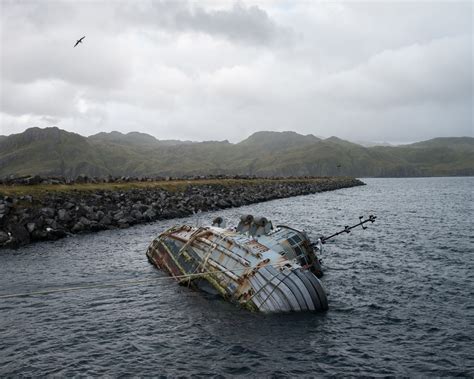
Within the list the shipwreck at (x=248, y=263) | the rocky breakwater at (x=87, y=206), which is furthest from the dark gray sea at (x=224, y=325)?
the rocky breakwater at (x=87, y=206)

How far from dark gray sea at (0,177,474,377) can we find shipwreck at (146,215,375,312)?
2.66 ft

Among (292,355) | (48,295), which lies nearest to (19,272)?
(48,295)

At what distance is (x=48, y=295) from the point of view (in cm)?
2495

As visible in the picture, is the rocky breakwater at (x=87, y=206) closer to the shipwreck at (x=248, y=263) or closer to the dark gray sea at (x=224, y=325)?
the dark gray sea at (x=224, y=325)

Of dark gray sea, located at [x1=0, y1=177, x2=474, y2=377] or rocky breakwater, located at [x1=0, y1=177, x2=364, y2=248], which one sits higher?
rocky breakwater, located at [x1=0, y1=177, x2=364, y2=248]

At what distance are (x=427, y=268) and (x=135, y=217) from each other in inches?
1544

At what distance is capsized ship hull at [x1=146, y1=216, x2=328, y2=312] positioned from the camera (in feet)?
68.4

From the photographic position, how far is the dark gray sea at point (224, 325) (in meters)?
16.0

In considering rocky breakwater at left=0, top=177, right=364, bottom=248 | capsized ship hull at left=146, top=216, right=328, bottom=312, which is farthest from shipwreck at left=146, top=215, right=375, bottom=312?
rocky breakwater at left=0, top=177, right=364, bottom=248

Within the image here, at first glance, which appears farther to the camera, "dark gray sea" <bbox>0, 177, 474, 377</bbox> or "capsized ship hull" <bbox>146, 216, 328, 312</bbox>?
"capsized ship hull" <bbox>146, 216, 328, 312</bbox>

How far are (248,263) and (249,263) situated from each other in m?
0.07

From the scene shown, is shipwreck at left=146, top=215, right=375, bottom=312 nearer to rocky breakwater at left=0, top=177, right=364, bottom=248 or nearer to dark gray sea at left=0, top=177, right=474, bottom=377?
dark gray sea at left=0, top=177, right=474, bottom=377

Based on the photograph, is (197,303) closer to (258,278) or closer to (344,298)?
(258,278)

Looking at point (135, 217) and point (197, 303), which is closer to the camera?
point (197, 303)
